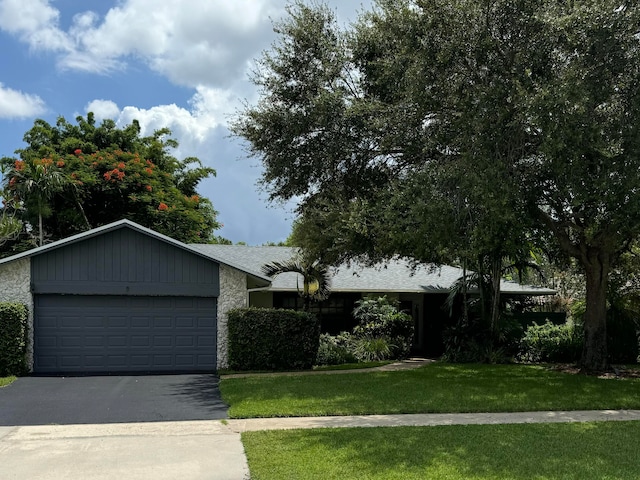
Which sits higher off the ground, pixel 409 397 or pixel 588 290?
pixel 588 290

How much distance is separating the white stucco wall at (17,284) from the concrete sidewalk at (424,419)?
861 centimetres

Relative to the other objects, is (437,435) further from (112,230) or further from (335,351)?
(112,230)

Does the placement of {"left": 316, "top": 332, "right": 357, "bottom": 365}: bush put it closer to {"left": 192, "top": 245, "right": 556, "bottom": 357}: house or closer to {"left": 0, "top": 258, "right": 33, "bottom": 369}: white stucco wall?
{"left": 192, "top": 245, "right": 556, "bottom": 357}: house

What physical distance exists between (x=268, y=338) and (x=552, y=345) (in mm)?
9484

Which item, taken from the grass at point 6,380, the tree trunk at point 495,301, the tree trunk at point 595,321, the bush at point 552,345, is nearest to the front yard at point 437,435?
the tree trunk at point 595,321

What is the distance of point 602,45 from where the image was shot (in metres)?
10.2

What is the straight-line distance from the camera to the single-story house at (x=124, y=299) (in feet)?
50.3

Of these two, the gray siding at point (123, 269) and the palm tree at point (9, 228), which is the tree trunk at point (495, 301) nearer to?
the gray siding at point (123, 269)

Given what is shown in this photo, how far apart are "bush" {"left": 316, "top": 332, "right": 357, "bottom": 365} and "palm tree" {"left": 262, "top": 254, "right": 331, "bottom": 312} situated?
4.65 feet

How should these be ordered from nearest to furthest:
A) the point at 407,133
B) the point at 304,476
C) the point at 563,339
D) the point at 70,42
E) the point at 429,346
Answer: the point at 304,476 < the point at 407,133 < the point at 70,42 < the point at 563,339 < the point at 429,346

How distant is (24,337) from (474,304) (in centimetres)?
1377

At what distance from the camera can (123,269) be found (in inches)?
618

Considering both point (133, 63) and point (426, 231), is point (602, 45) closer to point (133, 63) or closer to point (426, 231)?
point (426, 231)

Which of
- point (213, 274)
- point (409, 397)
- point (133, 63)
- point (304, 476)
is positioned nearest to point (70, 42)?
point (133, 63)
